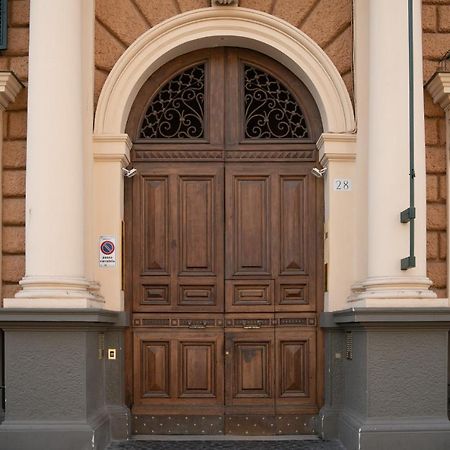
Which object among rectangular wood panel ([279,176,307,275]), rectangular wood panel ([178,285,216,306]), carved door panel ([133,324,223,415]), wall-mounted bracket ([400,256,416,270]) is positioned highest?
rectangular wood panel ([279,176,307,275])

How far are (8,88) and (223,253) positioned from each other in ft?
10.8

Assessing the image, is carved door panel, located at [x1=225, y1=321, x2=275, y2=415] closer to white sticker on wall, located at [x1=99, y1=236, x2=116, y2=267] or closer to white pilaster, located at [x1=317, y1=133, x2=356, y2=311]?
white pilaster, located at [x1=317, y1=133, x2=356, y2=311]

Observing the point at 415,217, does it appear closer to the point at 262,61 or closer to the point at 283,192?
the point at 283,192

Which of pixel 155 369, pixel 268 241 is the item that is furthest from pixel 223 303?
pixel 155 369

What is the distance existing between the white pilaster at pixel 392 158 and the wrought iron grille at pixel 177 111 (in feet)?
7.57

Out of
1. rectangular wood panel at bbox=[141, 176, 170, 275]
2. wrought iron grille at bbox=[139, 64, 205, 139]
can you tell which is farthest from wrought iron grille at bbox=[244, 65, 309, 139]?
rectangular wood panel at bbox=[141, 176, 170, 275]

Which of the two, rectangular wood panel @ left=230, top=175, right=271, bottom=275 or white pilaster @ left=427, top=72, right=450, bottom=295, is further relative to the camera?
rectangular wood panel @ left=230, top=175, right=271, bottom=275

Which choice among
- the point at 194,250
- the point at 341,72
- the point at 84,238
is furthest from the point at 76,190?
the point at 341,72

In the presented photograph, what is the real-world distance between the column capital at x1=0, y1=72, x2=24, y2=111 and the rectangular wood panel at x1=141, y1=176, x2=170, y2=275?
6.20ft

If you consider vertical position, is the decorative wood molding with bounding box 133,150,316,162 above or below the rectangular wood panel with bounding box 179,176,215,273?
above

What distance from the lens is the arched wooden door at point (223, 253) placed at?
1130cm

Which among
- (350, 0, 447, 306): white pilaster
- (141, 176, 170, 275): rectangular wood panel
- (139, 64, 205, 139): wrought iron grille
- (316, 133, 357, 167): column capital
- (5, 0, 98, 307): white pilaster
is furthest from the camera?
(139, 64, 205, 139): wrought iron grille

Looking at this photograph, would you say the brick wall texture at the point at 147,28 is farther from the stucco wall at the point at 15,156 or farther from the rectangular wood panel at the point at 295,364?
the rectangular wood panel at the point at 295,364

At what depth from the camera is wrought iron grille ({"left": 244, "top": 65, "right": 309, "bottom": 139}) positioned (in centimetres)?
1155
